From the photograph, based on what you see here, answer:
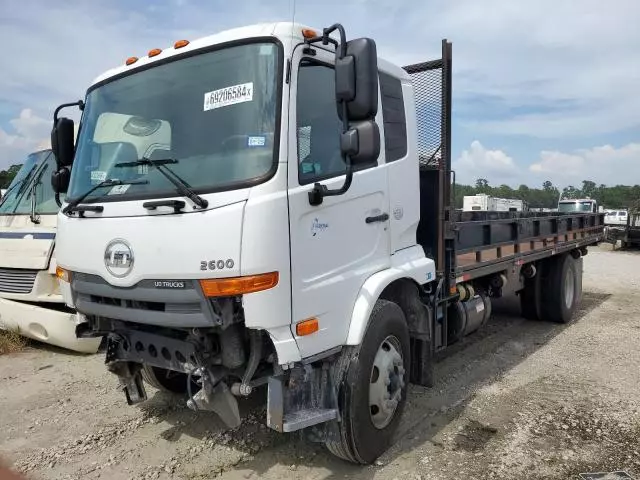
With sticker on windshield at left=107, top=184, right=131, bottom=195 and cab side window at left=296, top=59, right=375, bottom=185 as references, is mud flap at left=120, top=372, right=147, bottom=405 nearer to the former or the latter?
sticker on windshield at left=107, top=184, right=131, bottom=195

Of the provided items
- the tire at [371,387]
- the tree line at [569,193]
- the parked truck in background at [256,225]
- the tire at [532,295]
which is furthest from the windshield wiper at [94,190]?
the tree line at [569,193]

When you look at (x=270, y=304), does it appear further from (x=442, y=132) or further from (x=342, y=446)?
(x=442, y=132)

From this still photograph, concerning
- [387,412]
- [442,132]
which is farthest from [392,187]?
[387,412]

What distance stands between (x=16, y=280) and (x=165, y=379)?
2.74 meters

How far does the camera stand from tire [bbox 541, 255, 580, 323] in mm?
7453

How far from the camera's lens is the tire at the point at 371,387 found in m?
3.11

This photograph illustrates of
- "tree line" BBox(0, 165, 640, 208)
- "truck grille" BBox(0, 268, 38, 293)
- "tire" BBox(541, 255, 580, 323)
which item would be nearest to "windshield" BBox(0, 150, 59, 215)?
"truck grille" BBox(0, 268, 38, 293)

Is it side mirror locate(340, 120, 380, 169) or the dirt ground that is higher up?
side mirror locate(340, 120, 380, 169)

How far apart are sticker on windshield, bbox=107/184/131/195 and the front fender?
1.52m

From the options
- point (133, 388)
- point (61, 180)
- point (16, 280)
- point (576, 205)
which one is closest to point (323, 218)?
point (133, 388)

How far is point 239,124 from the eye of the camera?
274cm

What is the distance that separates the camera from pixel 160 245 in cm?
271

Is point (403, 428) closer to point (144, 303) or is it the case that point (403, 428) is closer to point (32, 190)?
point (144, 303)

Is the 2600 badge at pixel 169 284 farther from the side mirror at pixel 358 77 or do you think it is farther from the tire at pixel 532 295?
the tire at pixel 532 295
